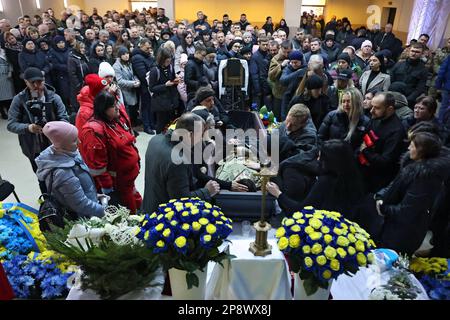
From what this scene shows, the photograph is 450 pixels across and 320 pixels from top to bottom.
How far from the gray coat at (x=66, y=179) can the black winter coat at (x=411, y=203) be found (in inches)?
80.5

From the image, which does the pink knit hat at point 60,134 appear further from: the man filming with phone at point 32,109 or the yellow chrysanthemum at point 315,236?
the yellow chrysanthemum at point 315,236

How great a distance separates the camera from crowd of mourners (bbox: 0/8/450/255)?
2.34 m

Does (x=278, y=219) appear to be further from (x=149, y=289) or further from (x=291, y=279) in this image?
(x=149, y=289)

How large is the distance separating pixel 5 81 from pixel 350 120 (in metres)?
6.27

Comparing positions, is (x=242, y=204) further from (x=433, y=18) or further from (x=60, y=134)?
(x=433, y=18)

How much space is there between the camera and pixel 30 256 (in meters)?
2.11

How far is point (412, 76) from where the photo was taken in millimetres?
5203

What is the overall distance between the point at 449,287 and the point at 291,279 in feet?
2.96

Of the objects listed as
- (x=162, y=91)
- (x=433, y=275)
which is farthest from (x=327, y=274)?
(x=162, y=91)

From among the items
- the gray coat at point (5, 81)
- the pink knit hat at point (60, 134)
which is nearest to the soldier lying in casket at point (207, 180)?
the pink knit hat at point (60, 134)

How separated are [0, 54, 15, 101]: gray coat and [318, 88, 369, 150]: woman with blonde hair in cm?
605

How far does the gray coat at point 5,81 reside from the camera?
6.52 meters

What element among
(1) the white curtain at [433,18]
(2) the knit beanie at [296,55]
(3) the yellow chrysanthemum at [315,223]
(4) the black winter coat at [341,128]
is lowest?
(4) the black winter coat at [341,128]
